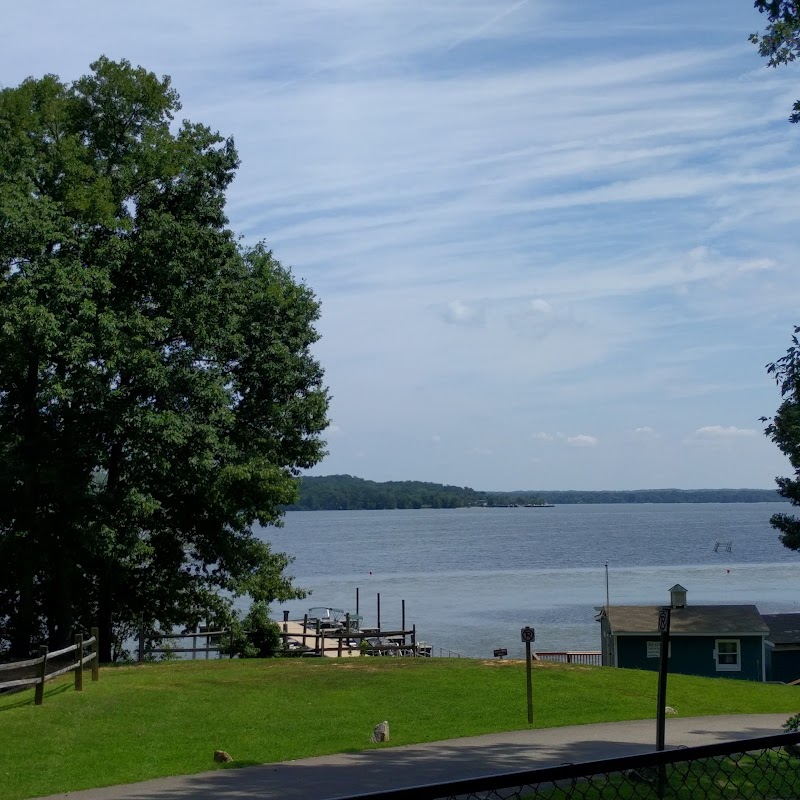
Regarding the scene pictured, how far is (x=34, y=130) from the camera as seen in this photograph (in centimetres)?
2972

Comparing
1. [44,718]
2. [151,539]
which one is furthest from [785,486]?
[44,718]

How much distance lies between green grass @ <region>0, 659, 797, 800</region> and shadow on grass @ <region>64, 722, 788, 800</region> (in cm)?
64

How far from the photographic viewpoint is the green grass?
1616cm

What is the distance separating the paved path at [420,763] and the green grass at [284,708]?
636 millimetres

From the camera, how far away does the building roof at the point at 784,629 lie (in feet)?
130

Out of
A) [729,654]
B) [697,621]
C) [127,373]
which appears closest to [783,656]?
[729,654]

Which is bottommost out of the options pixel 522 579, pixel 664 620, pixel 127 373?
pixel 522 579

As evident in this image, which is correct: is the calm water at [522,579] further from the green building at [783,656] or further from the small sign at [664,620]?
the small sign at [664,620]

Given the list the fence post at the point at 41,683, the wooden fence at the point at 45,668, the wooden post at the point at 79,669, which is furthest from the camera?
the wooden post at the point at 79,669

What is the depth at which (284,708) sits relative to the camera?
68.6ft

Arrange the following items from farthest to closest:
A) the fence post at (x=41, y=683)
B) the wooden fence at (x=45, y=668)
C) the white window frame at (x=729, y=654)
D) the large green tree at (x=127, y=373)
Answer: the white window frame at (x=729, y=654) < the large green tree at (x=127, y=373) < the fence post at (x=41, y=683) < the wooden fence at (x=45, y=668)

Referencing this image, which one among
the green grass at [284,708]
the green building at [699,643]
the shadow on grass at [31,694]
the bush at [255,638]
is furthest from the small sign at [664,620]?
the green building at [699,643]

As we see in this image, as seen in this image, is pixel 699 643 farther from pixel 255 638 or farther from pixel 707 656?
pixel 255 638

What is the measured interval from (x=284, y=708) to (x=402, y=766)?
6172mm
